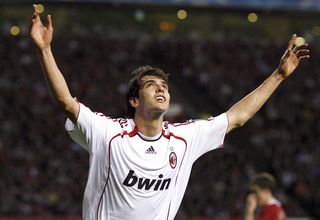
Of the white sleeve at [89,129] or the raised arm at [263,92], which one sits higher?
the raised arm at [263,92]

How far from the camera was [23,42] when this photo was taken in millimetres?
27688

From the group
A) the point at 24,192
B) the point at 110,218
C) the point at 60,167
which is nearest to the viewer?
the point at 110,218

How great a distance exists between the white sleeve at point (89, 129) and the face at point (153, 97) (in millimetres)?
284

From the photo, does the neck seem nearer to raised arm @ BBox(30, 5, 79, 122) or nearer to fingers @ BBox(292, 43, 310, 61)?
raised arm @ BBox(30, 5, 79, 122)

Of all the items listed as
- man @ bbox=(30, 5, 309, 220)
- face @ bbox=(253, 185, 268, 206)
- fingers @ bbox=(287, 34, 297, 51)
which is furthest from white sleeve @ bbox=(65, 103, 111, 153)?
face @ bbox=(253, 185, 268, 206)

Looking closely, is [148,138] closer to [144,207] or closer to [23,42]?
[144,207]

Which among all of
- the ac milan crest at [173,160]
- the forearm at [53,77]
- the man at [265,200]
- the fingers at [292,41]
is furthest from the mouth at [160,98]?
the man at [265,200]

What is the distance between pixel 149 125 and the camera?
539 centimetres

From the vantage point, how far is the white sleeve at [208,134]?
18.5 ft

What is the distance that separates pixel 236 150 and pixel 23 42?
26.6 feet

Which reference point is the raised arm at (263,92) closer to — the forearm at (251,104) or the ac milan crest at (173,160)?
→ the forearm at (251,104)

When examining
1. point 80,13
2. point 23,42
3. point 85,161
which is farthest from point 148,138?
point 80,13

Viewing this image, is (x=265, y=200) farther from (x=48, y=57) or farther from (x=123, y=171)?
(x=48, y=57)

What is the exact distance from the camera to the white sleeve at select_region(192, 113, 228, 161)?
565cm
